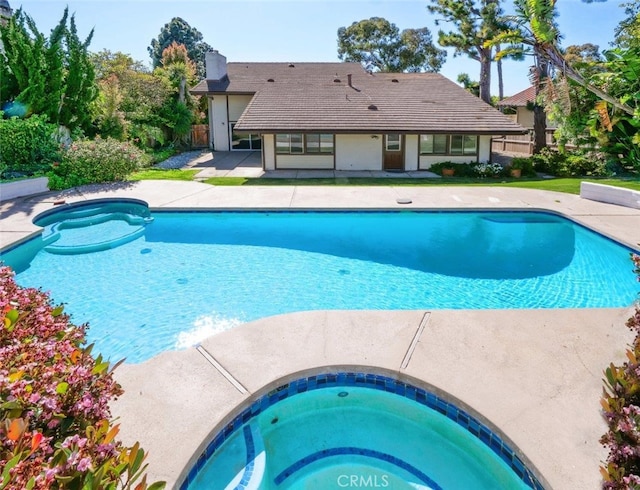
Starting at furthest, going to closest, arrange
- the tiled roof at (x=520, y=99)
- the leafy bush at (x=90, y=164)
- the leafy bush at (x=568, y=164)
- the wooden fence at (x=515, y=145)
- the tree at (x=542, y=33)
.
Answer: the tiled roof at (x=520, y=99)
the wooden fence at (x=515, y=145)
the leafy bush at (x=568, y=164)
the leafy bush at (x=90, y=164)
the tree at (x=542, y=33)

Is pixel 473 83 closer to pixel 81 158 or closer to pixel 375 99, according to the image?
pixel 375 99

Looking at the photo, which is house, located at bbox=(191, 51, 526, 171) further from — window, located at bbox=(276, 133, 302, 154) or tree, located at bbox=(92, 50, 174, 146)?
tree, located at bbox=(92, 50, 174, 146)

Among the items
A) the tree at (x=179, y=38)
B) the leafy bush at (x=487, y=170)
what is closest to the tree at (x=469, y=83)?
the leafy bush at (x=487, y=170)

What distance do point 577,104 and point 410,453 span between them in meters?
19.4

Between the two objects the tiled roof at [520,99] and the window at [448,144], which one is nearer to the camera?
the window at [448,144]

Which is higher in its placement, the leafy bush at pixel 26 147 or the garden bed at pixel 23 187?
the leafy bush at pixel 26 147

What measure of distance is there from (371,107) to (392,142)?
2138 millimetres

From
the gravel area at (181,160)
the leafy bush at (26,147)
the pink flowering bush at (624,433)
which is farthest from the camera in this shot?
the gravel area at (181,160)

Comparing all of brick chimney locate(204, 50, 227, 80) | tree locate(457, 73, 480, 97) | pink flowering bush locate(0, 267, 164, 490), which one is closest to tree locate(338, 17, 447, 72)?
tree locate(457, 73, 480, 97)

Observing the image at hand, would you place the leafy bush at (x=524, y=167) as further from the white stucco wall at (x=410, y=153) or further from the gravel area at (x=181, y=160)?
the gravel area at (x=181, y=160)

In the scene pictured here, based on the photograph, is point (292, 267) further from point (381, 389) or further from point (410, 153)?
point (410, 153)

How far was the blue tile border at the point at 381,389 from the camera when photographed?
3.51m

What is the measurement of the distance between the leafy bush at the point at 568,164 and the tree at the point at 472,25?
718 cm

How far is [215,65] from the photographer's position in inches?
1115
